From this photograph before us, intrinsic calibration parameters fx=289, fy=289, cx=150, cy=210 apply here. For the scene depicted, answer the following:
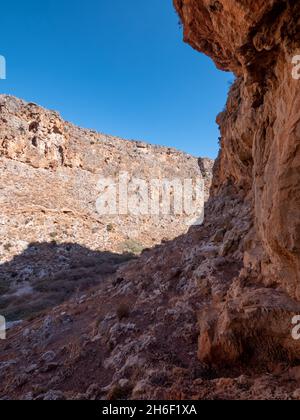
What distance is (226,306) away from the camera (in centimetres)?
417

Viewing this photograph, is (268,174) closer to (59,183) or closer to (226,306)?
(226,306)

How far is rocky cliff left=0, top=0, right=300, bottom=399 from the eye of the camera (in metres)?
3.18

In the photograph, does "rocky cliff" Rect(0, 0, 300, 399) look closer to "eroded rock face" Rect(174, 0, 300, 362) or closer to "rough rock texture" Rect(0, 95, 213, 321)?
"eroded rock face" Rect(174, 0, 300, 362)

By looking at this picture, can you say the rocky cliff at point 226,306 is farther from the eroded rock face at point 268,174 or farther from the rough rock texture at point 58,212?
the rough rock texture at point 58,212

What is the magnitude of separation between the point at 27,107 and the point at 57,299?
18327 millimetres

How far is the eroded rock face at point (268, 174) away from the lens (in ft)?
10.2

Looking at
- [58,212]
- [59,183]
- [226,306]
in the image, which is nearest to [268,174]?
[226,306]

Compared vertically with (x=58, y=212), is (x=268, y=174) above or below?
below

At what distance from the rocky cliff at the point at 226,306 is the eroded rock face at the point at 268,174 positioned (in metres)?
0.01

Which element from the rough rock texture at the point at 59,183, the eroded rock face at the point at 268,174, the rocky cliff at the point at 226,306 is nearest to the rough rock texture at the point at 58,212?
the rough rock texture at the point at 59,183

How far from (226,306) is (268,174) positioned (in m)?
1.96

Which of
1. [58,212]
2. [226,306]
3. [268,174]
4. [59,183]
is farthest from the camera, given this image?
[59,183]

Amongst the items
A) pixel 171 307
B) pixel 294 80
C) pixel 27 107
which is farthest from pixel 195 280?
pixel 27 107

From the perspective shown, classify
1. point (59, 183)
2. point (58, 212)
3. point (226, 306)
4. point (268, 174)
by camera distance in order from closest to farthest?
point (268, 174), point (226, 306), point (58, 212), point (59, 183)
